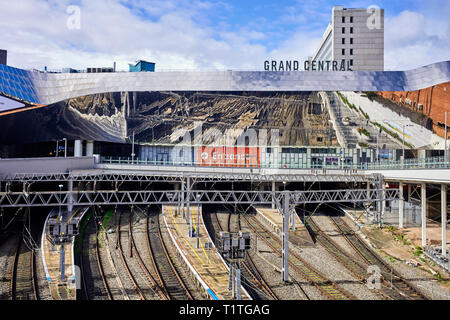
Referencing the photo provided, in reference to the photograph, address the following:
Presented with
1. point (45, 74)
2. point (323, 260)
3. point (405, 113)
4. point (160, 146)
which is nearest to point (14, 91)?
point (45, 74)

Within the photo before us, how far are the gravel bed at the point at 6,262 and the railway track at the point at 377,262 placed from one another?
23.2m

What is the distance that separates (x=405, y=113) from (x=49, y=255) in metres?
52.0

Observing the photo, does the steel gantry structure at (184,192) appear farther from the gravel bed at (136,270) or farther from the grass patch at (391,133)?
the grass patch at (391,133)

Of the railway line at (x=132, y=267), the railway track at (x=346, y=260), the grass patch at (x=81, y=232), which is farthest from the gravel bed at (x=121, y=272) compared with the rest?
the railway track at (x=346, y=260)

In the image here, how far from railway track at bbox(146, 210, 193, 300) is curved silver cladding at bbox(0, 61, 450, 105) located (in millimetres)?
32719

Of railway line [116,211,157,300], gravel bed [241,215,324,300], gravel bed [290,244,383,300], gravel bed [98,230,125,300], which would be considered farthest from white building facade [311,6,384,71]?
gravel bed [98,230,125,300]

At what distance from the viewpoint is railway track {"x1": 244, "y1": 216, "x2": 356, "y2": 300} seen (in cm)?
2148

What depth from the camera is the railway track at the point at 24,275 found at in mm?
21391

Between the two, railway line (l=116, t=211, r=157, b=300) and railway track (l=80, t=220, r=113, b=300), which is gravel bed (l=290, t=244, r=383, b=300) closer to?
railway line (l=116, t=211, r=157, b=300)

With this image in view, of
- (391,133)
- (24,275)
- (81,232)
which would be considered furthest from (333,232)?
(391,133)

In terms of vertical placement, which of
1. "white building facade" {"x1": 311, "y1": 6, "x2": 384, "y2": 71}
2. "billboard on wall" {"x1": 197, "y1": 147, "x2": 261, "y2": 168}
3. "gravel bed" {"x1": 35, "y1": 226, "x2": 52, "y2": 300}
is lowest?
"gravel bed" {"x1": 35, "y1": 226, "x2": 52, "y2": 300}

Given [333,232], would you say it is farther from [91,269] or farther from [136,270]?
[91,269]

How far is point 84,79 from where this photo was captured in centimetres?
6412
